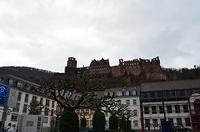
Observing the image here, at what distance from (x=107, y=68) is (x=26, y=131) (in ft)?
317

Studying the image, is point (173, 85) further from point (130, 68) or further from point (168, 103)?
point (130, 68)

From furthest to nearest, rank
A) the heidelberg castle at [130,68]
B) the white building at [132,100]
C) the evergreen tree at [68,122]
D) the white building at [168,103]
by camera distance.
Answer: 1. the heidelberg castle at [130,68]
2. the white building at [132,100]
3. the white building at [168,103]
4. the evergreen tree at [68,122]

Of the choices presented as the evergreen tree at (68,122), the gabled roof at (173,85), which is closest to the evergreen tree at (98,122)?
the evergreen tree at (68,122)

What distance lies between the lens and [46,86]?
23.9m

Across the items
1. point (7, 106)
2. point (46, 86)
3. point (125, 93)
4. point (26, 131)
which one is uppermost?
point (125, 93)

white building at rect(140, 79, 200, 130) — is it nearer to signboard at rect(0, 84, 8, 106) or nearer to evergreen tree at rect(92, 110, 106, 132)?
evergreen tree at rect(92, 110, 106, 132)

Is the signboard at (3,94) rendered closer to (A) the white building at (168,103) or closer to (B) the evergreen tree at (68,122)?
(B) the evergreen tree at (68,122)

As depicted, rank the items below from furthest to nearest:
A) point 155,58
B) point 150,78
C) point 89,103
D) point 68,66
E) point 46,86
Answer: point 68,66, point 155,58, point 150,78, point 89,103, point 46,86

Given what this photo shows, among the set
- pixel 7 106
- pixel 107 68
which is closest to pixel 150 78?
pixel 107 68

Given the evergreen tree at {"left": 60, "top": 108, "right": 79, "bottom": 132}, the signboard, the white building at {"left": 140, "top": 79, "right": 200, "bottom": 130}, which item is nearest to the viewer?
the signboard

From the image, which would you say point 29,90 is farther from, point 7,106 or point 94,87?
point 7,106

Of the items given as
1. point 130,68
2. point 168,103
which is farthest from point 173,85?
point 130,68

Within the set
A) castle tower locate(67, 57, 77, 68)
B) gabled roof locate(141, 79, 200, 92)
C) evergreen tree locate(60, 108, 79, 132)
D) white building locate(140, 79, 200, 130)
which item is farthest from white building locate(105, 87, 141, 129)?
castle tower locate(67, 57, 77, 68)

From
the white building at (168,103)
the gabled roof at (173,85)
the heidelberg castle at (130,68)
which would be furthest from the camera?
the heidelberg castle at (130,68)
